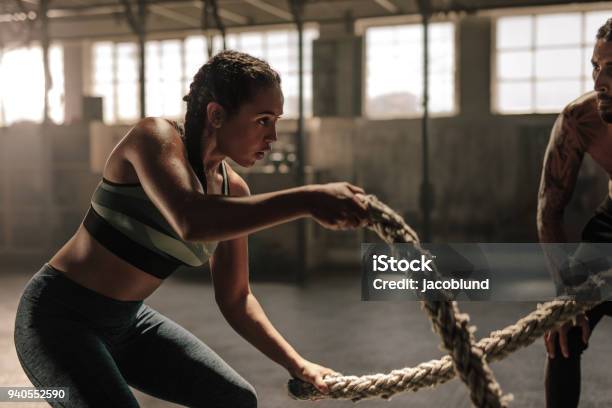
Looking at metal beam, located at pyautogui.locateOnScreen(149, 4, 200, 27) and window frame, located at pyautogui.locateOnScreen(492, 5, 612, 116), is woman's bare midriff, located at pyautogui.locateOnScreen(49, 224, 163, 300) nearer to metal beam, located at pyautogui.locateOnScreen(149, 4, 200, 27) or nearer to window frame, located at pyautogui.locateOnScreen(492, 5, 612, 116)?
metal beam, located at pyautogui.locateOnScreen(149, 4, 200, 27)

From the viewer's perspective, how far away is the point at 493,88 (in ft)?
30.1

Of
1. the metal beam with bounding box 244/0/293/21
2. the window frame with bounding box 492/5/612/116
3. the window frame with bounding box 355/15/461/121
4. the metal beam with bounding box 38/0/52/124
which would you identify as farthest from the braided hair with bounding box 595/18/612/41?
the window frame with bounding box 492/5/612/116

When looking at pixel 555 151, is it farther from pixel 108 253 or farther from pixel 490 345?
pixel 108 253

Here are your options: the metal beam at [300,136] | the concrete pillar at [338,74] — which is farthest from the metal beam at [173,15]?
the metal beam at [300,136]

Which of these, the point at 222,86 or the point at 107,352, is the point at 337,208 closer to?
the point at 222,86

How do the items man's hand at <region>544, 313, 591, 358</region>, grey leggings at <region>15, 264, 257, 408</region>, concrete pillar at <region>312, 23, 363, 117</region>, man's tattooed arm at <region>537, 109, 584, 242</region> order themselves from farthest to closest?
concrete pillar at <region>312, 23, 363, 117</region> → man's tattooed arm at <region>537, 109, 584, 242</region> → man's hand at <region>544, 313, 591, 358</region> → grey leggings at <region>15, 264, 257, 408</region>

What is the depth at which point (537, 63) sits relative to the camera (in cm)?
932

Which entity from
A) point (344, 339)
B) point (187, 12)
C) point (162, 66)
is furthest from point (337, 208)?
point (162, 66)

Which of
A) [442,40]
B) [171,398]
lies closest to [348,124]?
[442,40]

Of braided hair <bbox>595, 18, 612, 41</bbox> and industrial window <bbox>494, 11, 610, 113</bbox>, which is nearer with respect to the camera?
braided hair <bbox>595, 18, 612, 41</bbox>

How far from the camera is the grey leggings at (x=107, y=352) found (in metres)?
1.38

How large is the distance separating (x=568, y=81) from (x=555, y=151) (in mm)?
7374

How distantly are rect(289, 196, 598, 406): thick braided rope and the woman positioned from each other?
94 millimetres

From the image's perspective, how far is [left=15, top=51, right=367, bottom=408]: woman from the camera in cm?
126
